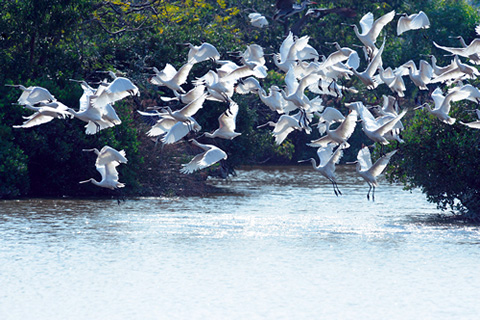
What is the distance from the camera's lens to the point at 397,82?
16.7 metres

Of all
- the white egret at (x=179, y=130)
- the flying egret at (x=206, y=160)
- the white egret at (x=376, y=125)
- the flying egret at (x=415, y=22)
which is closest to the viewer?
the white egret at (x=376, y=125)

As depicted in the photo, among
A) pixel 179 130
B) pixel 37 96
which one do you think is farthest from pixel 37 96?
pixel 179 130

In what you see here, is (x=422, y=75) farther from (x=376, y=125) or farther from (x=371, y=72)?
(x=376, y=125)

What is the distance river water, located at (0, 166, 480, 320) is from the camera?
11.8 m

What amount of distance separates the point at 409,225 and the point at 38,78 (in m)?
10.4

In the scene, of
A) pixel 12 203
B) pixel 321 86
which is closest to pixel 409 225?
pixel 321 86

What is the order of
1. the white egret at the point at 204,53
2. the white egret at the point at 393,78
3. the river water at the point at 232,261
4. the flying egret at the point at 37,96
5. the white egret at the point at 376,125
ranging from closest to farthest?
1. the river water at the point at 232,261
2. the white egret at the point at 376,125
3. the flying egret at the point at 37,96
4. the white egret at the point at 393,78
5. the white egret at the point at 204,53

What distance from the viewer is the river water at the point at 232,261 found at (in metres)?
11.8

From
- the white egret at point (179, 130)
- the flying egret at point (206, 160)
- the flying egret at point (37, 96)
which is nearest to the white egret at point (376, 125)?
the flying egret at point (206, 160)

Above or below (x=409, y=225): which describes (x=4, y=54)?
above

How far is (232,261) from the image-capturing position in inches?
597

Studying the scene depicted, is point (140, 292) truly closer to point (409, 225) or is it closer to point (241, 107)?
point (409, 225)

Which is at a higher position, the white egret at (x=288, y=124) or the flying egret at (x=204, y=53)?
the flying egret at (x=204, y=53)

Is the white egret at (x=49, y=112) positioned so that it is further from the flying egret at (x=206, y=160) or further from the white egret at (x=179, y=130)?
the flying egret at (x=206, y=160)
